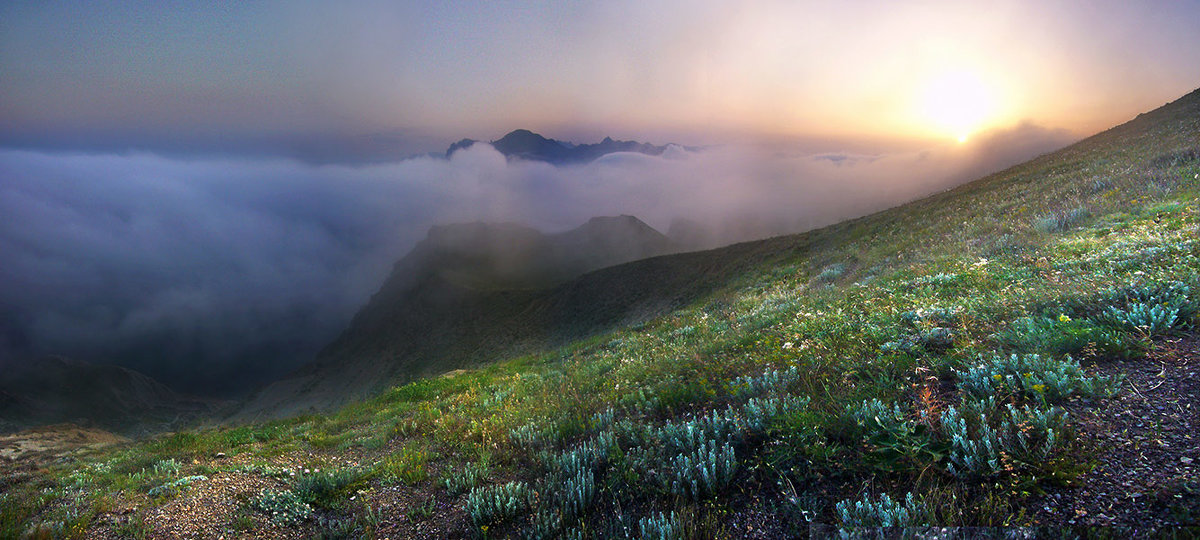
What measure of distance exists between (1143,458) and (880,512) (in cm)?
202

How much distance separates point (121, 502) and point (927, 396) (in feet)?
32.0

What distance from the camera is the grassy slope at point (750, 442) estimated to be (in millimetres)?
4125

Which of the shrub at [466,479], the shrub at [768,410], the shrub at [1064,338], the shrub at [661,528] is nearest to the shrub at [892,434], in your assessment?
the shrub at [768,410]

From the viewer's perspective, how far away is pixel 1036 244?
12656mm

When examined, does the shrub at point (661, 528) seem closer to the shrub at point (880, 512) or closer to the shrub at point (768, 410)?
the shrub at point (880, 512)

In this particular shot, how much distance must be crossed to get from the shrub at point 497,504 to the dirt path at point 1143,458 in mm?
4506

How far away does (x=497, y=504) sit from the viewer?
5.22m

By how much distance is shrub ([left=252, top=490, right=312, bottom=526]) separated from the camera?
5969 mm

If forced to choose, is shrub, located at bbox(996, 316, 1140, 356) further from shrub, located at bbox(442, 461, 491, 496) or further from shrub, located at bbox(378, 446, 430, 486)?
shrub, located at bbox(378, 446, 430, 486)

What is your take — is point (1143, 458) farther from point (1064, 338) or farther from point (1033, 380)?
point (1064, 338)

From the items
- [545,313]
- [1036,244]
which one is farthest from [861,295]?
[545,313]

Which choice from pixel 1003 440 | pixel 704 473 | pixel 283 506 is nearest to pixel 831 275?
pixel 1003 440

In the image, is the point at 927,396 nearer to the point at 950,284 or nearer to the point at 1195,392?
the point at 1195,392

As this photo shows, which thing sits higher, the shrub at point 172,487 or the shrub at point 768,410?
the shrub at point 172,487
